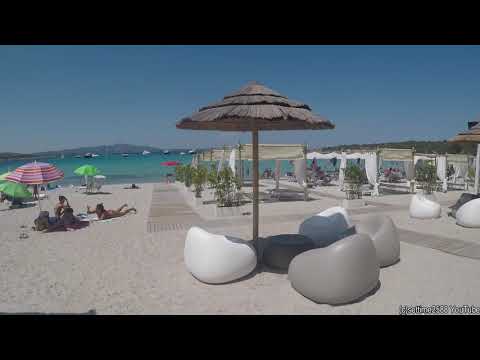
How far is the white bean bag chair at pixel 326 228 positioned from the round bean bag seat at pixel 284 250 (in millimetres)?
715

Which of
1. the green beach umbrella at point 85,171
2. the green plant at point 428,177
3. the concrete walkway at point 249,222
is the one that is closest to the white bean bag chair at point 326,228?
the concrete walkway at point 249,222

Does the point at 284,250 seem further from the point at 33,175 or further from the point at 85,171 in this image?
the point at 85,171

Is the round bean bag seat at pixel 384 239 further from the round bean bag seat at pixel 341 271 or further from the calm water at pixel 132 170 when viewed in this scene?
the calm water at pixel 132 170

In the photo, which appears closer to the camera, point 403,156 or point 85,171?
point 403,156

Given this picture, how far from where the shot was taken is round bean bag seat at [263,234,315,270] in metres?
4.53

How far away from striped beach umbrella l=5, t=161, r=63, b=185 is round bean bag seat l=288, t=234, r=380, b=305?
7.91m

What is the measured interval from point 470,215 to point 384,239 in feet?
13.9

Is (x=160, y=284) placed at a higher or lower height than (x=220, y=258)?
lower

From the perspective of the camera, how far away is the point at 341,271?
3395 millimetres

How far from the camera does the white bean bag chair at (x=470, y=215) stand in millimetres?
7074

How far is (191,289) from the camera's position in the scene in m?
4.07

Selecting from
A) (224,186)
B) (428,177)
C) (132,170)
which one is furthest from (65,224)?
(132,170)
